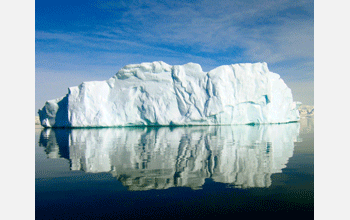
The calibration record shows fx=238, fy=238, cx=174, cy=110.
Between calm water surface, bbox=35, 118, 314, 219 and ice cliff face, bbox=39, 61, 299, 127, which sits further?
ice cliff face, bbox=39, 61, 299, 127

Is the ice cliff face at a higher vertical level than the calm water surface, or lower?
higher

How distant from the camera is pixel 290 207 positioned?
114 inches

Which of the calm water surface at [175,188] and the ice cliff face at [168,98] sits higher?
the ice cliff face at [168,98]

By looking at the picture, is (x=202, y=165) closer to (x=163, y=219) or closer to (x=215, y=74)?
(x=163, y=219)

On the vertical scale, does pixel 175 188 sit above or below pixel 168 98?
below

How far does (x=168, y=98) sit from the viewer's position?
70.5 feet

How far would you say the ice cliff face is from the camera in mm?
20891

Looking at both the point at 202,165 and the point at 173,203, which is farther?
the point at 202,165

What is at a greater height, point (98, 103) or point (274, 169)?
point (98, 103)

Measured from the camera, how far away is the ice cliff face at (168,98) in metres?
20.9

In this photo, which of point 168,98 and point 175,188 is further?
point 168,98

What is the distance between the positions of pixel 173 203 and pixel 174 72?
64.4 feet

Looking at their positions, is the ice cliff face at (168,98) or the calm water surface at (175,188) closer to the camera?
the calm water surface at (175,188)

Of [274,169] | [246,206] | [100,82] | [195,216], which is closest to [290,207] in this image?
[246,206]
